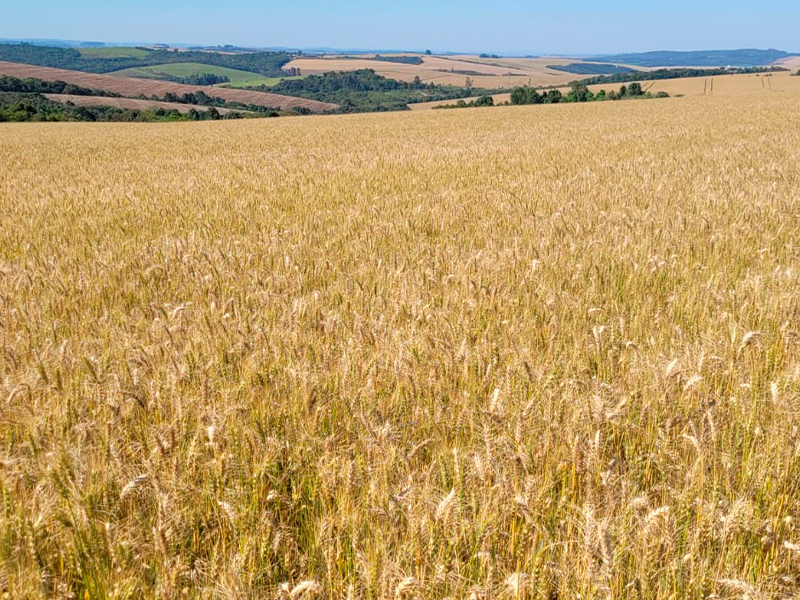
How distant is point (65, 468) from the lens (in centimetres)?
151

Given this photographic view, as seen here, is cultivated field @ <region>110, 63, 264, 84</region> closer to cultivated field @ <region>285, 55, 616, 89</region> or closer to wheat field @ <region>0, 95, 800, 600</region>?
cultivated field @ <region>285, 55, 616, 89</region>

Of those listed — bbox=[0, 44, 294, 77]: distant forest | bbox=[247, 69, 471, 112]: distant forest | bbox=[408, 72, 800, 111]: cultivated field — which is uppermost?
bbox=[0, 44, 294, 77]: distant forest

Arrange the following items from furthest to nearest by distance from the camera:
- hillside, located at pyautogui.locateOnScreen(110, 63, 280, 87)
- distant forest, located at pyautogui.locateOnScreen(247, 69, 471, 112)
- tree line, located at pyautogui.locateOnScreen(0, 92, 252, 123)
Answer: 1. hillside, located at pyautogui.locateOnScreen(110, 63, 280, 87)
2. distant forest, located at pyautogui.locateOnScreen(247, 69, 471, 112)
3. tree line, located at pyautogui.locateOnScreen(0, 92, 252, 123)

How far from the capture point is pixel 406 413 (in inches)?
85.4

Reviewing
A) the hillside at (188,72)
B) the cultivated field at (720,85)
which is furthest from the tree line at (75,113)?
the hillside at (188,72)

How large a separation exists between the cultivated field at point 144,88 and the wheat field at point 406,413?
83.6 meters

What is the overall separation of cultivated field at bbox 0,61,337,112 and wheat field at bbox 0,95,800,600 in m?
83.6

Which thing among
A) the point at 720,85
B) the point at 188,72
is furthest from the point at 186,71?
the point at 720,85

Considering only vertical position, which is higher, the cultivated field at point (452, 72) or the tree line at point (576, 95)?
the cultivated field at point (452, 72)

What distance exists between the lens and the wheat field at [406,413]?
137 cm

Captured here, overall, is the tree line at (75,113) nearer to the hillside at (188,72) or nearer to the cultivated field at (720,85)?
the cultivated field at (720,85)

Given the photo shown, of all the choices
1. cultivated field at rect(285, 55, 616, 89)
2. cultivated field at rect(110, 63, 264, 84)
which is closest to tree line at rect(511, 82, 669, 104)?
cultivated field at rect(285, 55, 616, 89)

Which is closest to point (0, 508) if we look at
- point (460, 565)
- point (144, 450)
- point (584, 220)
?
point (144, 450)

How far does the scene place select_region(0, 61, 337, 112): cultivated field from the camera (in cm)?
8506
